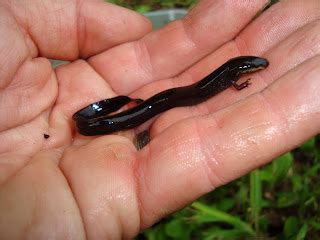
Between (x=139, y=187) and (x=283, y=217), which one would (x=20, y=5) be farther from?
(x=283, y=217)

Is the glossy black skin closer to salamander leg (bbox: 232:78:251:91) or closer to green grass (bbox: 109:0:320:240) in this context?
salamander leg (bbox: 232:78:251:91)

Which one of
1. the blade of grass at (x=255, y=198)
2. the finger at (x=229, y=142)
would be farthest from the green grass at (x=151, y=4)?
the finger at (x=229, y=142)

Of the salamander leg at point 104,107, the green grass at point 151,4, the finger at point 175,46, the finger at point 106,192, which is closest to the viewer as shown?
the finger at point 106,192

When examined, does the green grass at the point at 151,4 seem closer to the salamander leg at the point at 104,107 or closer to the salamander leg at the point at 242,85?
the salamander leg at the point at 104,107

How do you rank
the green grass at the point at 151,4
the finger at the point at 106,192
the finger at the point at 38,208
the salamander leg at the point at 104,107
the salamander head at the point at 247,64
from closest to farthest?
1. the finger at the point at 38,208
2. the finger at the point at 106,192
3. the salamander head at the point at 247,64
4. the salamander leg at the point at 104,107
5. the green grass at the point at 151,4

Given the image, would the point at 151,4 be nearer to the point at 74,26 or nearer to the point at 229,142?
the point at 74,26

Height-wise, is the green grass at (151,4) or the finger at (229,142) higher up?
the green grass at (151,4)

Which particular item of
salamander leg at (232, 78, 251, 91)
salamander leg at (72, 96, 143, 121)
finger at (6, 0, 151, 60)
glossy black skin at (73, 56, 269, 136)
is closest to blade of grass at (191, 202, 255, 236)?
glossy black skin at (73, 56, 269, 136)

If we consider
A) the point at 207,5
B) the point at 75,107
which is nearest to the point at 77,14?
the point at 75,107
